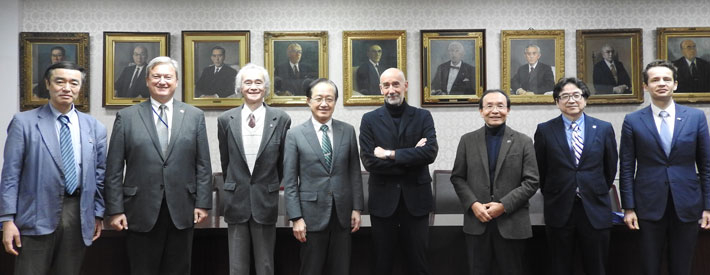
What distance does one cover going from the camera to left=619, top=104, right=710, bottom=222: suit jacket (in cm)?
345

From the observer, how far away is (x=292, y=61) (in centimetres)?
600

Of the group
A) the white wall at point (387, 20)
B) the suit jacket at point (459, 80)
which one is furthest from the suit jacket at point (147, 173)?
the suit jacket at point (459, 80)

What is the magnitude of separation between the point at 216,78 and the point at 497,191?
12.0 feet

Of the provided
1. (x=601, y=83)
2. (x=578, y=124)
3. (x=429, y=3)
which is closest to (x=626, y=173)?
(x=578, y=124)

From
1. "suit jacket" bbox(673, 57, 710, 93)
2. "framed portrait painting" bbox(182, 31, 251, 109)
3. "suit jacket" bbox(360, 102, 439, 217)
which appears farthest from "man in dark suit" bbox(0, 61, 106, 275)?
"suit jacket" bbox(673, 57, 710, 93)

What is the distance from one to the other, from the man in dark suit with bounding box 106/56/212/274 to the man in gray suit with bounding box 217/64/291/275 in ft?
0.68

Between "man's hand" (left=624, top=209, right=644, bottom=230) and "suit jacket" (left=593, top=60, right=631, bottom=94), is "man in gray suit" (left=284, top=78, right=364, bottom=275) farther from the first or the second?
"suit jacket" (left=593, top=60, right=631, bottom=94)

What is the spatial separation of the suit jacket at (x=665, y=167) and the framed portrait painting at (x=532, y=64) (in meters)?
2.35

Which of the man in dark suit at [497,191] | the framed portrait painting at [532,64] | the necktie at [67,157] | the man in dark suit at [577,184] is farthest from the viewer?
the framed portrait painting at [532,64]

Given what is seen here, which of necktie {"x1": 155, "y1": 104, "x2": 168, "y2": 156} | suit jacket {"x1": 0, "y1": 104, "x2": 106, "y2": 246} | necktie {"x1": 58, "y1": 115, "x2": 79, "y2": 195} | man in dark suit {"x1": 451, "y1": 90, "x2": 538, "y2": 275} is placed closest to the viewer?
suit jacket {"x1": 0, "y1": 104, "x2": 106, "y2": 246}

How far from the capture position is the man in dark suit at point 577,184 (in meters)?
3.49

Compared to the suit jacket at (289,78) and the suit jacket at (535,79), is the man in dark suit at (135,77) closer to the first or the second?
the suit jacket at (289,78)

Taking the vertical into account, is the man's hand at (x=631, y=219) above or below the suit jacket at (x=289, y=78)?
below

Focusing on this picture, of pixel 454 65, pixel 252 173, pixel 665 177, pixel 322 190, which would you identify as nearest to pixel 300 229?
pixel 322 190
